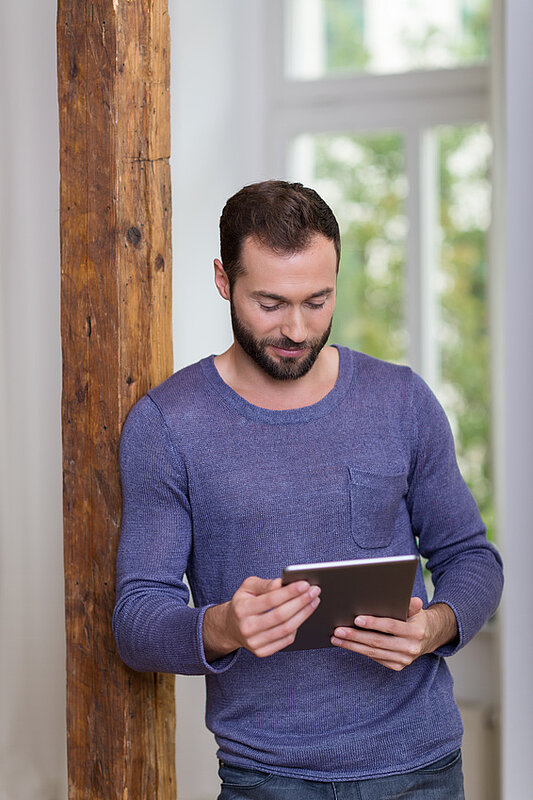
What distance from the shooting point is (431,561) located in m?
1.69

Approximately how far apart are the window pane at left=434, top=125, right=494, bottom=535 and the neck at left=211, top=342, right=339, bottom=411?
1.66m

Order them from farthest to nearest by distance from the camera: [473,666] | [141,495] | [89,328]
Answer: [473,666], [89,328], [141,495]

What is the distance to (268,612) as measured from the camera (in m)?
1.31

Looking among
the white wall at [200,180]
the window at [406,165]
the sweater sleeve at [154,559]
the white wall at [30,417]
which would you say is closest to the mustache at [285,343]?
the sweater sleeve at [154,559]

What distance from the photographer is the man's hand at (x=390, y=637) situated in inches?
55.5

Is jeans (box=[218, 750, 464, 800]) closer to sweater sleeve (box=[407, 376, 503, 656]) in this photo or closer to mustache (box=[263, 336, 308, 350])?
sweater sleeve (box=[407, 376, 503, 656])

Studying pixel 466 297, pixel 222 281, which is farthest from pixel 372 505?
pixel 466 297

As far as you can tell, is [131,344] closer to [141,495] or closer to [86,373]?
[86,373]

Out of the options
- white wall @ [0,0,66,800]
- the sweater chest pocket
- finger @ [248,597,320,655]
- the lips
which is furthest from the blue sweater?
white wall @ [0,0,66,800]

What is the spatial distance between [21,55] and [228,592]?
4.52 ft

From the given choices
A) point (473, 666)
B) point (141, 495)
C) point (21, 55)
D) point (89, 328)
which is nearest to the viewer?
point (141, 495)

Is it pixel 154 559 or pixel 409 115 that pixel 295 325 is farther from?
pixel 409 115

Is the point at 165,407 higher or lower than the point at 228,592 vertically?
higher

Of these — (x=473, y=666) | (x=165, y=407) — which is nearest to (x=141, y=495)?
(x=165, y=407)
